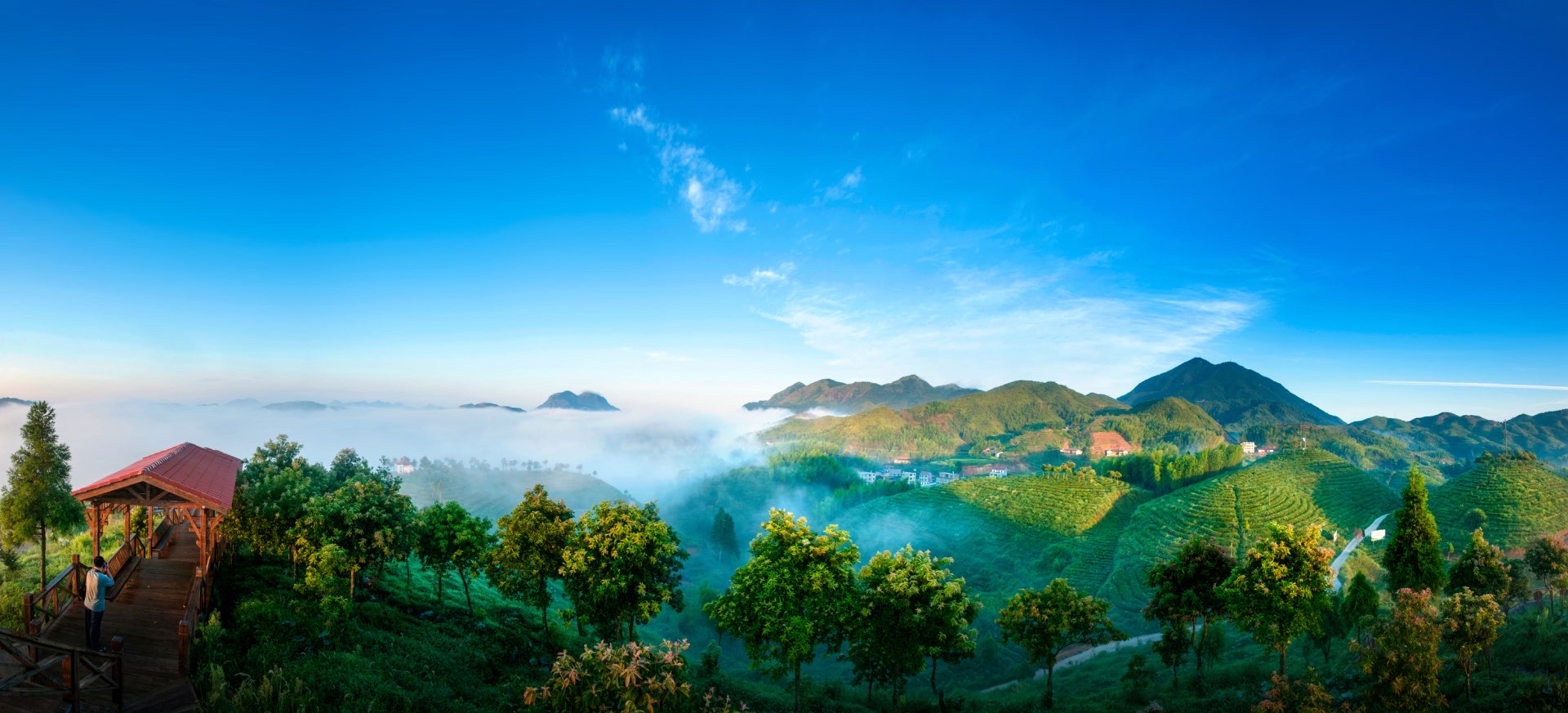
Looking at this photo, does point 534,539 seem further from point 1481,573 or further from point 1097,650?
point 1097,650

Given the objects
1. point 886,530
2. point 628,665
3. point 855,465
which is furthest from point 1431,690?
point 855,465

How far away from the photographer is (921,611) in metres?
22.7

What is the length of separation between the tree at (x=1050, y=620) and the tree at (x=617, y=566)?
46.5ft

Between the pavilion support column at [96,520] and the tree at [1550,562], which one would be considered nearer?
the pavilion support column at [96,520]

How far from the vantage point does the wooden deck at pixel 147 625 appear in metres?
12.9

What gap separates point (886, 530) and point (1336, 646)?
68.9 m

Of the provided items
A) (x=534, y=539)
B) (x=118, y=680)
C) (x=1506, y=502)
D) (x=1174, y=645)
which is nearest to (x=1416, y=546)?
(x=1174, y=645)

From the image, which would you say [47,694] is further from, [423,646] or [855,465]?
[855,465]

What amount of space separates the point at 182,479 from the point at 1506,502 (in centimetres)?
9931

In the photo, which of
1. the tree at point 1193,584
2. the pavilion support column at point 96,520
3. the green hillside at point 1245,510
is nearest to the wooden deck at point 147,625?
the pavilion support column at point 96,520

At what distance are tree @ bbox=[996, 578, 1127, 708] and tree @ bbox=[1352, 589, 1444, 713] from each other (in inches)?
399

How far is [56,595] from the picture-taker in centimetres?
1616

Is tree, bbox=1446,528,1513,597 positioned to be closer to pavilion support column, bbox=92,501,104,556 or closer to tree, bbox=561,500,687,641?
tree, bbox=561,500,687,641

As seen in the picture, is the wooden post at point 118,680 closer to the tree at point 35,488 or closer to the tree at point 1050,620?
the tree at point 35,488
